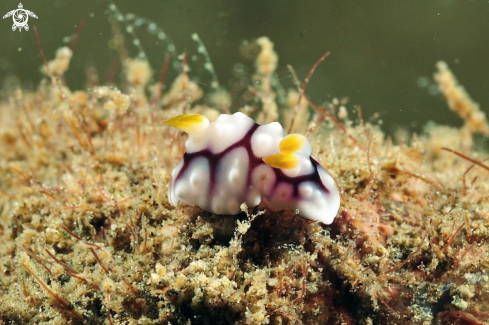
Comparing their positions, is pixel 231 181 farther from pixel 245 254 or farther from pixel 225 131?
pixel 245 254

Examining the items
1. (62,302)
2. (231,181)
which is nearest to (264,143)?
(231,181)

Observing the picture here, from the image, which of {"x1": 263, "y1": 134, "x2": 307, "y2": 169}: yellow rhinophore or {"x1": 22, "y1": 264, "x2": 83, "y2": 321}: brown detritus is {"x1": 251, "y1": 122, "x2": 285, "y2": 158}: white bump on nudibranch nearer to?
→ {"x1": 263, "y1": 134, "x2": 307, "y2": 169}: yellow rhinophore

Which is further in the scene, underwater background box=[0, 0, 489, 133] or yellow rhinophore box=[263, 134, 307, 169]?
underwater background box=[0, 0, 489, 133]

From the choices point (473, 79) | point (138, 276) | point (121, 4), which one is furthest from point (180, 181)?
point (473, 79)

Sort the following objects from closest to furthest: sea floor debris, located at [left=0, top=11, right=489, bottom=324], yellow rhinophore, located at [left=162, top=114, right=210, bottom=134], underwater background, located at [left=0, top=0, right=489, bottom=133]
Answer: sea floor debris, located at [left=0, top=11, right=489, bottom=324]
yellow rhinophore, located at [left=162, top=114, right=210, bottom=134]
underwater background, located at [left=0, top=0, right=489, bottom=133]

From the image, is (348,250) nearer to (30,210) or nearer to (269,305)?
(269,305)

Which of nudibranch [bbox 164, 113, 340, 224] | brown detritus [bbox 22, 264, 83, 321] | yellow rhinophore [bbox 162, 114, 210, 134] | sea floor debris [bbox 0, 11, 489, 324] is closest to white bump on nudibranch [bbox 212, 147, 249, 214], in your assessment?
nudibranch [bbox 164, 113, 340, 224]

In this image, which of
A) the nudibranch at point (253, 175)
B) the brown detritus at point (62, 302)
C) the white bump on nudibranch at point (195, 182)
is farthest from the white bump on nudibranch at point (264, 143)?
the brown detritus at point (62, 302)

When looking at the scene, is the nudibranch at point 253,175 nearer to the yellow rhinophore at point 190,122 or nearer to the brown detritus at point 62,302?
the yellow rhinophore at point 190,122
